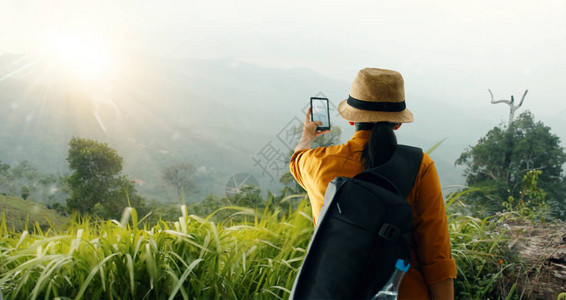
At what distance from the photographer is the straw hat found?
3.31 ft

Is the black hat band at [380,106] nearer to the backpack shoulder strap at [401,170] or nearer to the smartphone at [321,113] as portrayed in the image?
the backpack shoulder strap at [401,170]

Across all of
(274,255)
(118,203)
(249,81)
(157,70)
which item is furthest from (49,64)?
(274,255)

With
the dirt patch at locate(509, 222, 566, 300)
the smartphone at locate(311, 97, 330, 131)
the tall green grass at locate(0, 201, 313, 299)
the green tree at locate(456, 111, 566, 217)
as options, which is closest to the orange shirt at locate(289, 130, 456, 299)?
the smartphone at locate(311, 97, 330, 131)

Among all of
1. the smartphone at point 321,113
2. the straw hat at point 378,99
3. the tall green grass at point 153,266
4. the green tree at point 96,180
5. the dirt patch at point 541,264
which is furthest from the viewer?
the green tree at point 96,180

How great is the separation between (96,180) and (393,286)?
23238 millimetres

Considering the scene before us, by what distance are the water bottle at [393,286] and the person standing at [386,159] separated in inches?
3.9

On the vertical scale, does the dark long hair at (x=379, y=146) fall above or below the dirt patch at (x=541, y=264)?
above

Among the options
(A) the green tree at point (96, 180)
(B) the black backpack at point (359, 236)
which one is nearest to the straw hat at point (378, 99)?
(B) the black backpack at point (359, 236)

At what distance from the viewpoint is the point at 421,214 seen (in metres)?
0.99

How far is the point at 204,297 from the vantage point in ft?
5.42

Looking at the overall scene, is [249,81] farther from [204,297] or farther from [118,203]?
[204,297]

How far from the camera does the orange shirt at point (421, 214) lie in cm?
98

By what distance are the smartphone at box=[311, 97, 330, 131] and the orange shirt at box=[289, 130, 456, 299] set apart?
273mm

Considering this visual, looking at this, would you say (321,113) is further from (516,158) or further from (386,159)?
(516,158)
